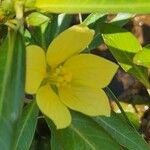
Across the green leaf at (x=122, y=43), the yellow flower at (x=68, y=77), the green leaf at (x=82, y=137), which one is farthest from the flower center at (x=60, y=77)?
the green leaf at (x=122, y=43)

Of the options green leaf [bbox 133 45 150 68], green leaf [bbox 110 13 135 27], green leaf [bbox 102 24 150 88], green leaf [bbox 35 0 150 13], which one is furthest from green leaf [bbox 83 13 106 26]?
green leaf [bbox 35 0 150 13]

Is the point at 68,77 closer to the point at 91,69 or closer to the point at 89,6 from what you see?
the point at 91,69

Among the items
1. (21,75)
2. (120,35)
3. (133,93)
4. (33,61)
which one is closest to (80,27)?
(33,61)

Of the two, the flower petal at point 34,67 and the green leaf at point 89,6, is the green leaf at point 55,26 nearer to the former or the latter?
the flower petal at point 34,67

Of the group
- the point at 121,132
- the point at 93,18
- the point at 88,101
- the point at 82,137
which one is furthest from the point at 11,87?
the point at 93,18

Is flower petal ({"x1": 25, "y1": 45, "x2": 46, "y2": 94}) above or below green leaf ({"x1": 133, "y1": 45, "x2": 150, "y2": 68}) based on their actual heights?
above

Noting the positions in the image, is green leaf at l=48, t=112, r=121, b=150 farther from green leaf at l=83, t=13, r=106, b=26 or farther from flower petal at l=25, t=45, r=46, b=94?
green leaf at l=83, t=13, r=106, b=26
